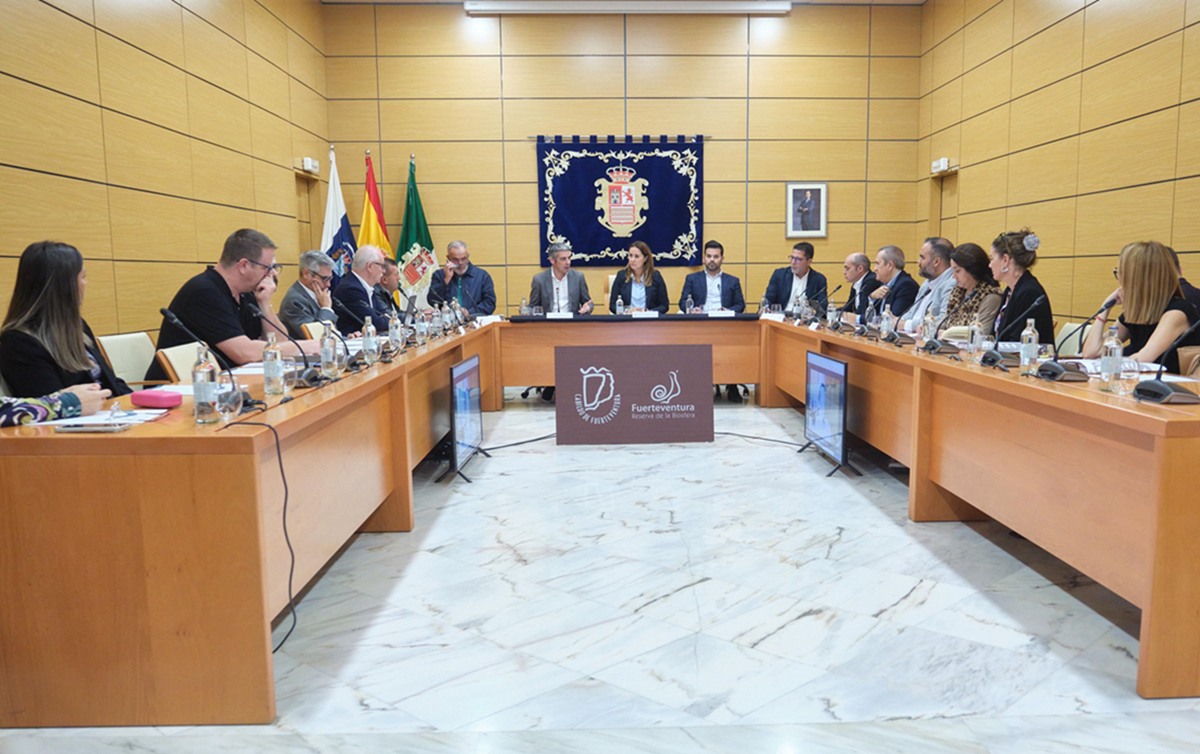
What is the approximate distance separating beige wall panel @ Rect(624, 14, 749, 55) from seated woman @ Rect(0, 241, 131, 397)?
623 cm

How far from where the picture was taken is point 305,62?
6.97 metres

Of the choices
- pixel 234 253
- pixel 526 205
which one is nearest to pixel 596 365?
pixel 234 253

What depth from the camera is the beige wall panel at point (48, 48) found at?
3475mm

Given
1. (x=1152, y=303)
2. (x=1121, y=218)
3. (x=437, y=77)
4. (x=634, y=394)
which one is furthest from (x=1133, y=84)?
(x=437, y=77)

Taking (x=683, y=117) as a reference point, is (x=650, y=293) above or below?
below

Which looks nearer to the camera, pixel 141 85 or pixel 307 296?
pixel 141 85

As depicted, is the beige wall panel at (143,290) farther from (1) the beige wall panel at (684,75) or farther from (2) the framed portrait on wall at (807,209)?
(2) the framed portrait on wall at (807,209)

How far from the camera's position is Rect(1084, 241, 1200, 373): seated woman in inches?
125

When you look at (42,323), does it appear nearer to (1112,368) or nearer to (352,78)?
(1112,368)

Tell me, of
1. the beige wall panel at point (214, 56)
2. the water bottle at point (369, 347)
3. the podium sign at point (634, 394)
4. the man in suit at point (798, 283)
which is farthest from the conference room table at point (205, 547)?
the man in suit at point (798, 283)

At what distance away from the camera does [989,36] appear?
20.8 ft

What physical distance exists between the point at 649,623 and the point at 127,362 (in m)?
3.18

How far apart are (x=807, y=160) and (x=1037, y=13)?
2.41m

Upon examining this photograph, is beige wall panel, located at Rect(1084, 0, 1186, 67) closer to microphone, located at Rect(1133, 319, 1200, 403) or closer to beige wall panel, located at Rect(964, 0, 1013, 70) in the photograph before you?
beige wall panel, located at Rect(964, 0, 1013, 70)
